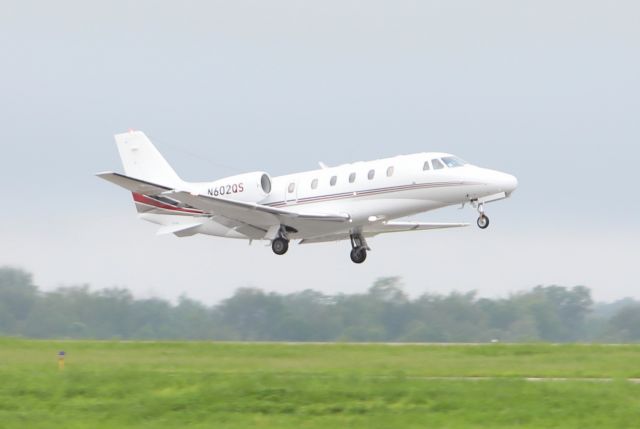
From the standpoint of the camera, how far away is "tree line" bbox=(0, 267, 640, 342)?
4666 cm

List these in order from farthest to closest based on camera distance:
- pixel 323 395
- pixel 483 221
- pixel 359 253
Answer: pixel 359 253
pixel 483 221
pixel 323 395

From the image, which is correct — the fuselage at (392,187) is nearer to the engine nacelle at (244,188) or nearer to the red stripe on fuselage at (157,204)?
the engine nacelle at (244,188)

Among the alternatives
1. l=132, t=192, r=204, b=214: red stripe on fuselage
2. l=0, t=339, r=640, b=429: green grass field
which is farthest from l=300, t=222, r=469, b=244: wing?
l=0, t=339, r=640, b=429: green grass field

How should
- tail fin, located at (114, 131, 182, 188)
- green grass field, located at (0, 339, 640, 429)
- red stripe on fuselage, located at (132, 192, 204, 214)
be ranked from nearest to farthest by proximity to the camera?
1. green grass field, located at (0, 339, 640, 429)
2. red stripe on fuselage, located at (132, 192, 204, 214)
3. tail fin, located at (114, 131, 182, 188)

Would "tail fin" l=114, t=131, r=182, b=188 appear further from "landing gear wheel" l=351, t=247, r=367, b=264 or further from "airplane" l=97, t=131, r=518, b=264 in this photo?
"landing gear wheel" l=351, t=247, r=367, b=264

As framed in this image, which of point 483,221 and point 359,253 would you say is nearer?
point 483,221

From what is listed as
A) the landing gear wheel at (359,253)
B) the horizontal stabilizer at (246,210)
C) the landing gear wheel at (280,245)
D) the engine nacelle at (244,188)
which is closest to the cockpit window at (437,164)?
the horizontal stabilizer at (246,210)

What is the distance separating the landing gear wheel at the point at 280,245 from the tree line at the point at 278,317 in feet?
39.3

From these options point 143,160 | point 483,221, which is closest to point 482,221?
point 483,221

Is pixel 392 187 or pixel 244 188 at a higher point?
pixel 244 188

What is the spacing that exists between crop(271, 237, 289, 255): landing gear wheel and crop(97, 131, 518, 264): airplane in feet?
0.09

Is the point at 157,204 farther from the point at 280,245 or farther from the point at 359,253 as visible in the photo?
the point at 359,253

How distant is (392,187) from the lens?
3159 cm

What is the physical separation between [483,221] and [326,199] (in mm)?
4492
